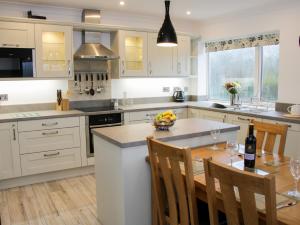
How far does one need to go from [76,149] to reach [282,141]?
9.11 ft

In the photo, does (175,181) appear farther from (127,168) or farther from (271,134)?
(271,134)

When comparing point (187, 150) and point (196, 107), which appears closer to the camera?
point (187, 150)

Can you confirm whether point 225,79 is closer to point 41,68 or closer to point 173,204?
point 41,68

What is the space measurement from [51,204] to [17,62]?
1.95m

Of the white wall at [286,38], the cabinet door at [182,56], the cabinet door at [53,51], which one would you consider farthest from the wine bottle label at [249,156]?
the cabinet door at [182,56]

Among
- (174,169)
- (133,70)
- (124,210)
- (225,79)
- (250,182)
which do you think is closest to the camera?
(250,182)

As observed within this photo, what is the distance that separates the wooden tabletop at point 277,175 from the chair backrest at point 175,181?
0.30ft

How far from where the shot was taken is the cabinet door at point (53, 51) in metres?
4.09

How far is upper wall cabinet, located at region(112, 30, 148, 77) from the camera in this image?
15.5ft

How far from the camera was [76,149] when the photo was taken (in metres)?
4.17

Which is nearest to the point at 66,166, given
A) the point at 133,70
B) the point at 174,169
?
the point at 133,70

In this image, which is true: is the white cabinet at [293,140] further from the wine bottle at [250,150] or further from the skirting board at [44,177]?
the skirting board at [44,177]

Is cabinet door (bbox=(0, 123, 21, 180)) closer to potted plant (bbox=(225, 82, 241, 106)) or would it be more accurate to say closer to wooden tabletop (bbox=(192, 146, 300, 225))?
wooden tabletop (bbox=(192, 146, 300, 225))

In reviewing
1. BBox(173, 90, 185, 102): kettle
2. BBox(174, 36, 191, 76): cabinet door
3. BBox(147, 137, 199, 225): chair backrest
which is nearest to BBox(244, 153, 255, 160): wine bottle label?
BBox(147, 137, 199, 225): chair backrest
